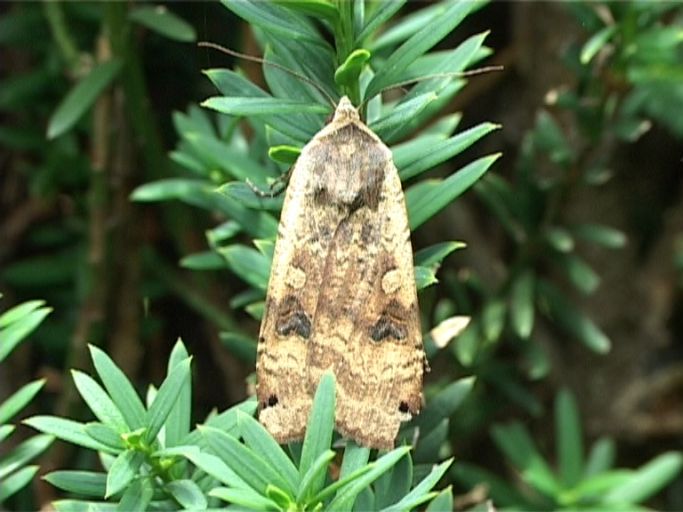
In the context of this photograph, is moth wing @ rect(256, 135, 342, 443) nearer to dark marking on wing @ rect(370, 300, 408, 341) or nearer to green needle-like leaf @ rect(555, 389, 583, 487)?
dark marking on wing @ rect(370, 300, 408, 341)

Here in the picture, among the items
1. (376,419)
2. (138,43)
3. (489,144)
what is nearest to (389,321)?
(376,419)

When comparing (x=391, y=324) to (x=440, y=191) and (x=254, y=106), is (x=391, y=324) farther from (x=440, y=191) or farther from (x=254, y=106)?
(x=254, y=106)

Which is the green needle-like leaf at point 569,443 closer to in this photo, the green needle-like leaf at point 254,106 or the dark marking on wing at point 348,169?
the dark marking on wing at point 348,169

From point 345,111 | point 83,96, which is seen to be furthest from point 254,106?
point 83,96

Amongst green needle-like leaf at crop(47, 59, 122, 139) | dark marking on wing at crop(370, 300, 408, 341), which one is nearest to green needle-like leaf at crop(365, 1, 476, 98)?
dark marking on wing at crop(370, 300, 408, 341)

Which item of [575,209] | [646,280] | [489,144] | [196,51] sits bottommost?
[646,280]

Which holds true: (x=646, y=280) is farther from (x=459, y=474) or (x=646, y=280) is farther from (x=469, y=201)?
(x=459, y=474)
